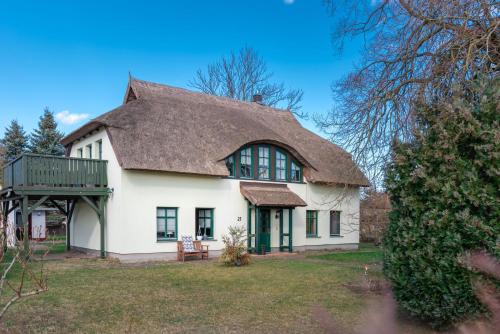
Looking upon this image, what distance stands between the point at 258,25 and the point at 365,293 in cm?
1892

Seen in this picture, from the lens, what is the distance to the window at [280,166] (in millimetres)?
20609

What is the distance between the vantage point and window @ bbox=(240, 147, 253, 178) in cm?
1938

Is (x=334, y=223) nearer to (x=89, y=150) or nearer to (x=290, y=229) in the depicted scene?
(x=290, y=229)

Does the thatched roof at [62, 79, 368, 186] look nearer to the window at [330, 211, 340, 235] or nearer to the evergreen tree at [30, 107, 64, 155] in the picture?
the window at [330, 211, 340, 235]

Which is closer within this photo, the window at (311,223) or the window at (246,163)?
the window at (246,163)

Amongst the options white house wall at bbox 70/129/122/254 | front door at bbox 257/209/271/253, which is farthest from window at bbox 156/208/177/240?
front door at bbox 257/209/271/253

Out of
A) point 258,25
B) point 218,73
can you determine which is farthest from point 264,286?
point 218,73

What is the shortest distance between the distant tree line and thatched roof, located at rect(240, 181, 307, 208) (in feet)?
74.3

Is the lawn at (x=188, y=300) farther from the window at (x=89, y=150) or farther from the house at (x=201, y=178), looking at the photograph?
the window at (x=89, y=150)

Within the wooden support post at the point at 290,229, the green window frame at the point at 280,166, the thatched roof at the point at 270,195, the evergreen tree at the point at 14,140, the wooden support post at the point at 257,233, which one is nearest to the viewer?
the thatched roof at the point at 270,195

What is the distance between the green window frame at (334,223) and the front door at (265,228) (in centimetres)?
432

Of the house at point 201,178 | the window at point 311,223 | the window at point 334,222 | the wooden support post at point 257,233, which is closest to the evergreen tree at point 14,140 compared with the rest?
the house at point 201,178

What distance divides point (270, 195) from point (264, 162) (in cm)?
179

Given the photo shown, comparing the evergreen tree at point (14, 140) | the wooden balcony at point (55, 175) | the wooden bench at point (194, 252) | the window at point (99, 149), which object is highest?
the evergreen tree at point (14, 140)
